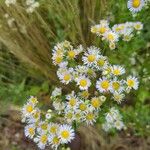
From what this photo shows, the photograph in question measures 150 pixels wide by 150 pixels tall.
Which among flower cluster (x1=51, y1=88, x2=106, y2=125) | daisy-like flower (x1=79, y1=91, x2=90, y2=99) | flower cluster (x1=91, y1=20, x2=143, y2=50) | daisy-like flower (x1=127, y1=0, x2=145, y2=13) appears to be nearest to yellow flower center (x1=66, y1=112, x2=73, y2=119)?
flower cluster (x1=51, y1=88, x2=106, y2=125)

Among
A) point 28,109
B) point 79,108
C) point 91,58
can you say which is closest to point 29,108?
point 28,109

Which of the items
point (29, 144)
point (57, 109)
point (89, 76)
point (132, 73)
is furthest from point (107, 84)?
point (29, 144)

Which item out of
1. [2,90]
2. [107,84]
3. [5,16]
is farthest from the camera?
[2,90]

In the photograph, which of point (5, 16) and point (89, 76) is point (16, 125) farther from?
point (89, 76)

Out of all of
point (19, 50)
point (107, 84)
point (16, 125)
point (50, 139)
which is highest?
point (19, 50)

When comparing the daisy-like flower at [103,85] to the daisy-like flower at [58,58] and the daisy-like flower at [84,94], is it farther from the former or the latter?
the daisy-like flower at [58,58]

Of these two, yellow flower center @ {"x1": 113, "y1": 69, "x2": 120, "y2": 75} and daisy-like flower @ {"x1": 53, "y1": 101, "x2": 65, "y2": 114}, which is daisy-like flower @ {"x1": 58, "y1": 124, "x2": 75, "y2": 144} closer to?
daisy-like flower @ {"x1": 53, "y1": 101, "x2": 65, "y2": 114}

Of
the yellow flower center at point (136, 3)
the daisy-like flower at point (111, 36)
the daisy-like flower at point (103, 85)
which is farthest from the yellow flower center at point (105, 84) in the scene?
the yellow flower center at point (136, 3)

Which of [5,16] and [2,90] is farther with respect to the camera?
[2,90]
